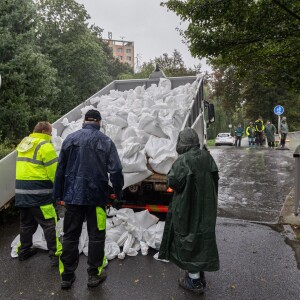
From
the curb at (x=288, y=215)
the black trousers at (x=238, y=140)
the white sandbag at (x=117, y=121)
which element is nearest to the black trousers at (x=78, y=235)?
the white sandbag at (x=117, y=121)

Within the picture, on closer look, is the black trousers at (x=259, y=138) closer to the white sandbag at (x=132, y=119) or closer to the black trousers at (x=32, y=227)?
the white sandbag at (x=132, y=119)

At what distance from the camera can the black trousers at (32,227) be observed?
12.8 feet

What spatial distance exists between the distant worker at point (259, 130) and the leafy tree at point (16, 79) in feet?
38.2

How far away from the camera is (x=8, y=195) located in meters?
4.96

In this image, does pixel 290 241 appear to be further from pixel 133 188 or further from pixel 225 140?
pixel 225 140

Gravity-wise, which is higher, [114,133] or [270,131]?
[114,133]

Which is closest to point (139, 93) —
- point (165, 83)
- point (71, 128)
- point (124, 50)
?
point (165, 83)

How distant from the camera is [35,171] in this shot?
12.6ft

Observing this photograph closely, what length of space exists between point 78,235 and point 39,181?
90cm

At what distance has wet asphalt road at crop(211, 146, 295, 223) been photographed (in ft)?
19.9

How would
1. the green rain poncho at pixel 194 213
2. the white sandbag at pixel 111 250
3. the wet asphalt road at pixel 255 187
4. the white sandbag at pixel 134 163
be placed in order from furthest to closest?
1. the wet asphalt road at pixel 255 187
2. the white sandbag at pixel 134 163
3. the white sandbag at pixel 111 250
4. the green rain poncho at pixel 194 213

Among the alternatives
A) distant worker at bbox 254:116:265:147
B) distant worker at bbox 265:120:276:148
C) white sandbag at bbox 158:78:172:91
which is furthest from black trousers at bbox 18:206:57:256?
distant worker at bbox 254:116:265:147

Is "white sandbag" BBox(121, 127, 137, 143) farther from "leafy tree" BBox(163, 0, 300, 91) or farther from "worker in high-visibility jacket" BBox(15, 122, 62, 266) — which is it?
"leafy tree" BBox(163, 0, 300, 91)

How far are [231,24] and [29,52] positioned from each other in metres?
7.58
